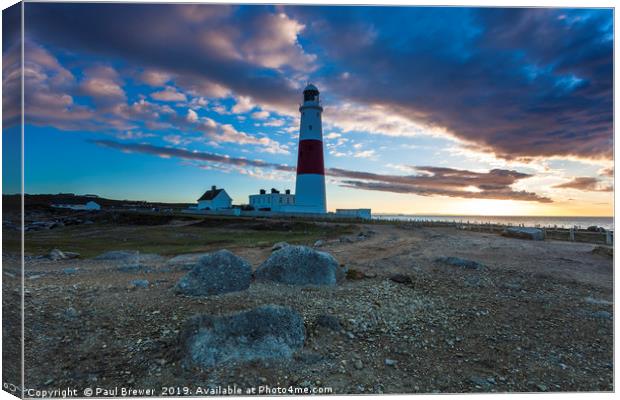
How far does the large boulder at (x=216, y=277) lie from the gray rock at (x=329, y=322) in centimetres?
215

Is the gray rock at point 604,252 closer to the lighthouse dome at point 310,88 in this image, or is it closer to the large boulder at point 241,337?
the large boulder at point 241,337

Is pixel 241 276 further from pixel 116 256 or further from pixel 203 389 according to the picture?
pixel 116 256

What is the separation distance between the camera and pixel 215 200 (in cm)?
4481

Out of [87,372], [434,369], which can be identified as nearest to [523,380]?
[434,369]

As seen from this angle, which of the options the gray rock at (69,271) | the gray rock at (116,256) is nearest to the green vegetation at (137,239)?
the gray rock at (116,256)

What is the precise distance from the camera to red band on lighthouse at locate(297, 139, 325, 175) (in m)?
28.1

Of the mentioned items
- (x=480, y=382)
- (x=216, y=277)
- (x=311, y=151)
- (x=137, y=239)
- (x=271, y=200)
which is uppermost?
(x=311, y=151)

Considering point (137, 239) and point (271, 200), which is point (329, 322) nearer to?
point (137, 239)

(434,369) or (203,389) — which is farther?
(434,369)

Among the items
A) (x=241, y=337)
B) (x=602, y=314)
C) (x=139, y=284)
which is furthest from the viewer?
(x=139, y=284)

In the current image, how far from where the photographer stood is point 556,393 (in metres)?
4.04

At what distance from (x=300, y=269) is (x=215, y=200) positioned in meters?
40.2

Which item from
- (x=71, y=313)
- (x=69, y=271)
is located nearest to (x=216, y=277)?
(x=71, y=313)

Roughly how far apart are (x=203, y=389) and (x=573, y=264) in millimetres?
12625
